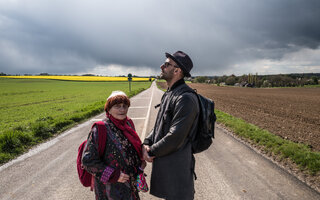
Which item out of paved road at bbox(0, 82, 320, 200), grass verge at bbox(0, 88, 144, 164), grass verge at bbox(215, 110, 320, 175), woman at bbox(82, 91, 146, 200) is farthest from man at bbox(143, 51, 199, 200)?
grass verge at bbox(0, 88, 144, 164)

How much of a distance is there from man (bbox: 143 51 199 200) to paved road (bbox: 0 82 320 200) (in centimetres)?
144

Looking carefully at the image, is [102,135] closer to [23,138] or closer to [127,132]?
[127,132]

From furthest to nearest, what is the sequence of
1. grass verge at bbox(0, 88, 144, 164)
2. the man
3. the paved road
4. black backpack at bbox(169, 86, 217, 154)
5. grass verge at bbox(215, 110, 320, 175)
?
grass verge at bbox(0, 88, 144, 164), grass verge at bbox(215, 110, 320, 175), the paved road, black backpack at bbox(169, 86, 217, 154), the man

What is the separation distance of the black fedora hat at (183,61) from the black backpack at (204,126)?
0.28 metres

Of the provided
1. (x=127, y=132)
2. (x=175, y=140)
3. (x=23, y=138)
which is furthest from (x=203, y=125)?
(x=23, y=138)

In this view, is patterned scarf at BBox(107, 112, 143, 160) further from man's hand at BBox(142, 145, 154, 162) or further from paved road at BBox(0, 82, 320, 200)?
paved road at BBox(0, 82, 320, 200)

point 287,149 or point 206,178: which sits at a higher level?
point 287,149

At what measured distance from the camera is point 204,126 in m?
1.77

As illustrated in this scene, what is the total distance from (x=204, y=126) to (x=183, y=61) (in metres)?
0.75

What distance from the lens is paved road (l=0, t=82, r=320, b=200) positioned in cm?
301

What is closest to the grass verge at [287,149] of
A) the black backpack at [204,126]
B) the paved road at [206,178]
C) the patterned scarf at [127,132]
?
the paved road at [206,178]

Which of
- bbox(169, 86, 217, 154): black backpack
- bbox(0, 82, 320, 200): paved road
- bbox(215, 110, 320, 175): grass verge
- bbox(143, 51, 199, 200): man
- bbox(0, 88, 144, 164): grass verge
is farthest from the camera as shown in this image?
bbox(0, 88, 144, 164): grass verge

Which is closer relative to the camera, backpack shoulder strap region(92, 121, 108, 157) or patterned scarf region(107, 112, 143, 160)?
backpack shoulder strap region(92, 121, 108, 157)

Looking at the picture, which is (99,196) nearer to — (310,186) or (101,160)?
(101,160)
